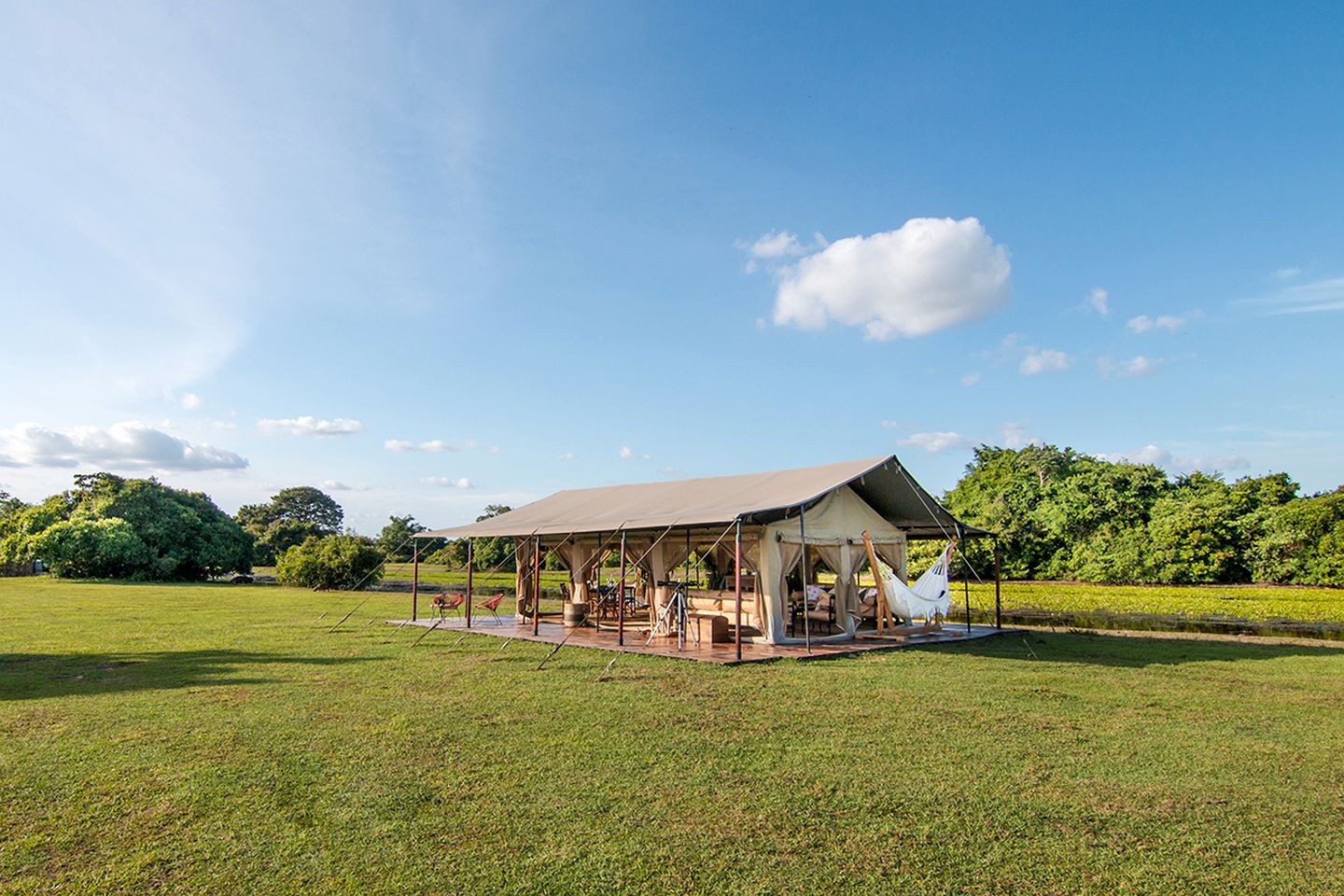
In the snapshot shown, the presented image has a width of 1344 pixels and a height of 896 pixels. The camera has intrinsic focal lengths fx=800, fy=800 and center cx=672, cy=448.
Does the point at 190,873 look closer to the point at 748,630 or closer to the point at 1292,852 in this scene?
the point at 1292,852

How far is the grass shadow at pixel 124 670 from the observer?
763 cm

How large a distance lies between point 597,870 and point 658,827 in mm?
588

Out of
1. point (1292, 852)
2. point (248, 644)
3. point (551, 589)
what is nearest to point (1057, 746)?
point (1292, 852)

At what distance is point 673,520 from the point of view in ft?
35.5

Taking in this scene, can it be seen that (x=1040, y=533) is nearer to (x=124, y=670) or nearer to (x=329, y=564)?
(x=329, y=564)

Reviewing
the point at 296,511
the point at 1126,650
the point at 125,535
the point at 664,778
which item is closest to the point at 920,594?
the point at 1126,650

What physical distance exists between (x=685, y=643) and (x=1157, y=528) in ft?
71.4

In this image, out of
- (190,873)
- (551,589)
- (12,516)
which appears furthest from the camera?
(12,516)

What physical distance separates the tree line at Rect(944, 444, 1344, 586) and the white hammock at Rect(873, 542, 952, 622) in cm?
1806

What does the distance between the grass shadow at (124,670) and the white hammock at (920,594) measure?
7202mm

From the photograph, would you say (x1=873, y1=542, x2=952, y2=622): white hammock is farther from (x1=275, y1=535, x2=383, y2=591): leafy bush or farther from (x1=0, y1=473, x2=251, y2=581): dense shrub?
(x1=0, y1=473, x2=251, y2=581): dense shrub

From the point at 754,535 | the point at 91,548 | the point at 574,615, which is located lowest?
the point at 574,615

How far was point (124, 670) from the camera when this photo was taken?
8.68 meters

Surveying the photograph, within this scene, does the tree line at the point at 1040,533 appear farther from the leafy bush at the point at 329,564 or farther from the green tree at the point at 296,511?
the green tree at the point at 296,511
